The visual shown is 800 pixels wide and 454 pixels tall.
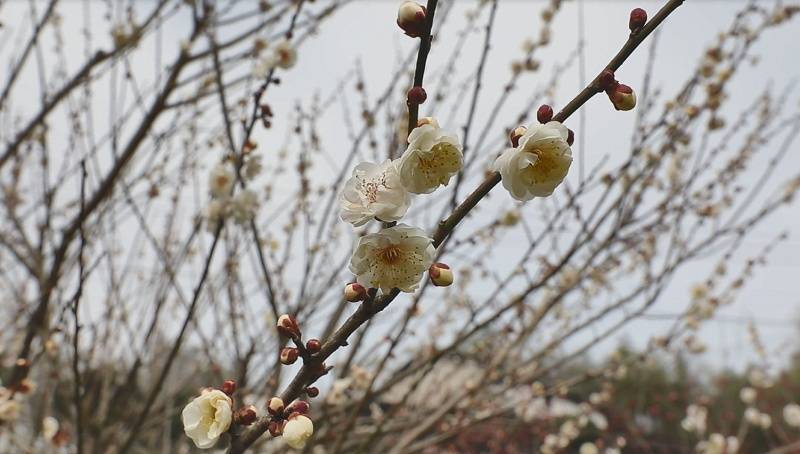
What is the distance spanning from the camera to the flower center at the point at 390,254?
3.29 ft

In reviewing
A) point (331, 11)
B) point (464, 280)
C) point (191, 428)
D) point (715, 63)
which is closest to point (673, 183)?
point (715, 63)

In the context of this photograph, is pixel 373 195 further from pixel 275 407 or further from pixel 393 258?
pixel 275 407

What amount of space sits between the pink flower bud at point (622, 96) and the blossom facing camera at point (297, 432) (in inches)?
27.9

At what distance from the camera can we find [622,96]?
0.99 meters

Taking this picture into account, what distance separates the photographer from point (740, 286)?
3.69m

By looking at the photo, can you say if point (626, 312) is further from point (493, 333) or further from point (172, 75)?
point (172, 75)

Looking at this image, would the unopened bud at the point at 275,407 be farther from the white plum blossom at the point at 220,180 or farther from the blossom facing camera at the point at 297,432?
the white plum blossom at the point at 220,180

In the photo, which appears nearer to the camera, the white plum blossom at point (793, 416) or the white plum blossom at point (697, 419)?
the white plum blossom at point (697, 419)

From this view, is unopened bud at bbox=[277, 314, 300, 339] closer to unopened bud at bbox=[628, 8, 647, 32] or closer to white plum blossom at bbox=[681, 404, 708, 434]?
unopened bud at bbox=[628, 8, 647, 32]

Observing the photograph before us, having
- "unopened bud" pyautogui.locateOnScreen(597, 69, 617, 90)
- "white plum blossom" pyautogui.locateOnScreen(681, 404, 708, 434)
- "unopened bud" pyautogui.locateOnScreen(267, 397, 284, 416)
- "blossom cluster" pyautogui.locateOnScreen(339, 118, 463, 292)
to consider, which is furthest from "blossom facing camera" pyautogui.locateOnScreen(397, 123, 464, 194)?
"white plum blossom" pyautogui.locateOnScreen(681, 404, 708, 434)

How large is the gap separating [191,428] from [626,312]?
246 centimetres

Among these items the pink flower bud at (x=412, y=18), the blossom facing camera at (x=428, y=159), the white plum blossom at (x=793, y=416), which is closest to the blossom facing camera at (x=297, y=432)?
the blossom facing camera at (x=428, y=159)

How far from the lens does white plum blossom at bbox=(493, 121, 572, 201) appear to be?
0.99 m

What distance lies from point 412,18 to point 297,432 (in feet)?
2.27
